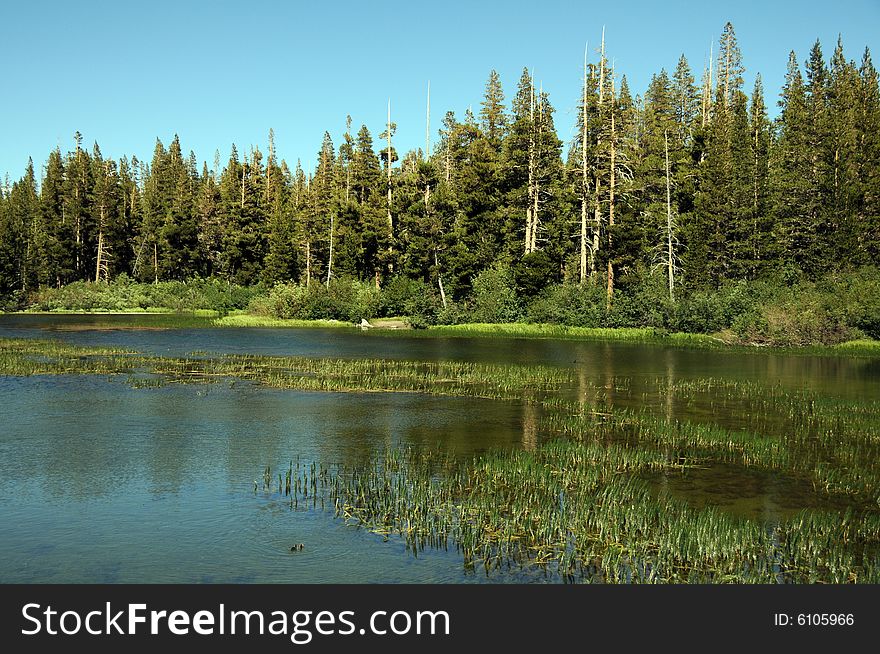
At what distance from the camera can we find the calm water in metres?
11.3

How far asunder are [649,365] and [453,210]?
37758 mm

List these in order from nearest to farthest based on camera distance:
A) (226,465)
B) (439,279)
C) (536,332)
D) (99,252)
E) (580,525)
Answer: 1. (580,525)
2. (226,465)
3. (536,332)
4. (439,279)
5. (99,252)

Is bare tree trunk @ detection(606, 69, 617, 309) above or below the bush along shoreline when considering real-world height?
above

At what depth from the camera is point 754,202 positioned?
62.8 meters

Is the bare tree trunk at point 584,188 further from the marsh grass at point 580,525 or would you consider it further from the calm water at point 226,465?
the marsh grass at point 580,525

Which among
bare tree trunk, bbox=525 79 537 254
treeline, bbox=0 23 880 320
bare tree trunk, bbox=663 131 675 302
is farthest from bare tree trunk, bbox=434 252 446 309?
bare tree trunk, bbox=663 131 675 302

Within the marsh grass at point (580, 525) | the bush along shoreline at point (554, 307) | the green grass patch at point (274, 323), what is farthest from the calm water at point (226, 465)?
the green grass patch at point (274, 323)

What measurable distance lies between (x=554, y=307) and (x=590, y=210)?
34.9 feet

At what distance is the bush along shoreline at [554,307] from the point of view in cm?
4884

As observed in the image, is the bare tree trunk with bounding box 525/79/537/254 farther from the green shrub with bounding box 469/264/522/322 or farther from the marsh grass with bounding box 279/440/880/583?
the marsh grass with bounding box 279/440/880/583

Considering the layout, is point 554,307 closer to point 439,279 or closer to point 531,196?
point 531,196

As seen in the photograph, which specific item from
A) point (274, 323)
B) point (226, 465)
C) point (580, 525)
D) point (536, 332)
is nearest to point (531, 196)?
point (536, 332)

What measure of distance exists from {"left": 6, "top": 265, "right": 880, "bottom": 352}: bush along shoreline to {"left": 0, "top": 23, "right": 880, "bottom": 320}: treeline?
4.22 ft

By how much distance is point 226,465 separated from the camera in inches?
680
